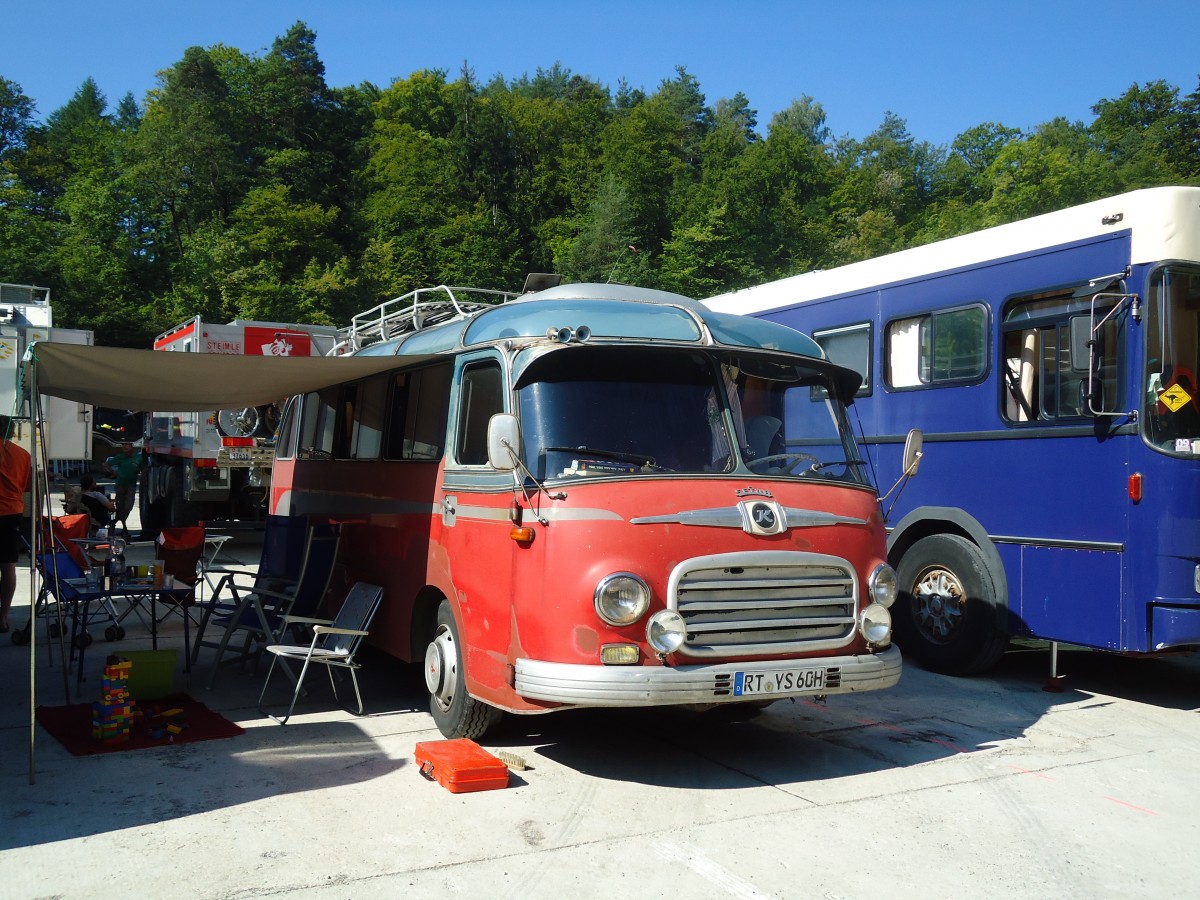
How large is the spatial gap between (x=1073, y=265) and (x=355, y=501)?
565 cm

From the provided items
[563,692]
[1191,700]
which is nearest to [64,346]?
[563,692]

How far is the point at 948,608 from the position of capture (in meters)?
8.63

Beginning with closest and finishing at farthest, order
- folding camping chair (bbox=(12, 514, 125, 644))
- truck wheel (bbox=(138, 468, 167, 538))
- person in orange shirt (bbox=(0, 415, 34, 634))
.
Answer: folding camping chair (bbox=(12, 514, 125, 644))
person in orange shirt (bbox=(0, 415, 34, 634))
truck wheel (bbox=(138, 468, 167, 538))

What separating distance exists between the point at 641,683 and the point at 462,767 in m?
1.09

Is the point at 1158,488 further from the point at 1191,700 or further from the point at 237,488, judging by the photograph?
the point at 237,488

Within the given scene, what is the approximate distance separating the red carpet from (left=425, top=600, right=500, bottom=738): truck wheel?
1293mm

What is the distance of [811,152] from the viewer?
72.0 m

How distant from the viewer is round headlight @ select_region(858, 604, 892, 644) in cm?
597

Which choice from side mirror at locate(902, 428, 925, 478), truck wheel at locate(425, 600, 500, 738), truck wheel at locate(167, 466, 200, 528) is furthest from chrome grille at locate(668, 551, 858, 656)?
Result: truck wheel at locate(167, 466, 200, 528)

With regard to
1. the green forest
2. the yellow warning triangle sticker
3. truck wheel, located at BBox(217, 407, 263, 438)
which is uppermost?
the green forest

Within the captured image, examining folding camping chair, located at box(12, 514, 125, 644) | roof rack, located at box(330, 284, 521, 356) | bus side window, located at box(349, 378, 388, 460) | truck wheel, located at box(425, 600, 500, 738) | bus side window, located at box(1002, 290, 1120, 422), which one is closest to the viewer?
truck wheel, located at box(425, 600, 500, 738)

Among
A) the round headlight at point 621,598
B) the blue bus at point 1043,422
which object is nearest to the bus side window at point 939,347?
the blue bus at point 1043,422

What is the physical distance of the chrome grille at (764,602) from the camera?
18.2 feet

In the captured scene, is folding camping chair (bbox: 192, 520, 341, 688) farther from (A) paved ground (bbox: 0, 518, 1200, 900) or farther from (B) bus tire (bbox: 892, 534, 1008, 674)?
(B) bus tire (bbox: 892, 534, 1008, 674)
